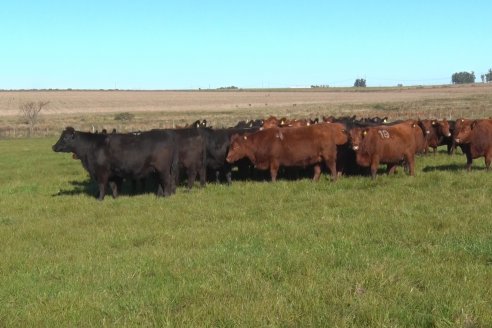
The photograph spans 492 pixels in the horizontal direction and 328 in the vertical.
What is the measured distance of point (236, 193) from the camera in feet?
41.5

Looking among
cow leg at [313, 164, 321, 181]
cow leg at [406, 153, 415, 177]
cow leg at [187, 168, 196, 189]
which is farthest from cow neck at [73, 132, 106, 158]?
cow leg at [406, 153, 415, 177]

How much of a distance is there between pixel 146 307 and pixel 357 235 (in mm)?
3500

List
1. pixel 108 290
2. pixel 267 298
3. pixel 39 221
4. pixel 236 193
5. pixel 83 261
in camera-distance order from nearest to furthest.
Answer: pixel 267 298
pixel 108 290
pixel 83 261
pixel 39 221
pixel 236 193

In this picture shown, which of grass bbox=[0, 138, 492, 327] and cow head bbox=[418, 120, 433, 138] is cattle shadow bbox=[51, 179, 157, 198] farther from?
cow head bbox=[418, 120, 433, 138]

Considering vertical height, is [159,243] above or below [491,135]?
below

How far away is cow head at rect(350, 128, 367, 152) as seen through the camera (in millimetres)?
13898

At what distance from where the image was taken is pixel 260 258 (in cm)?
694

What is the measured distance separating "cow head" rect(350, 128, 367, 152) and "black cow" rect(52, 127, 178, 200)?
4366mm

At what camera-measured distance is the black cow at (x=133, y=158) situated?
13.1m

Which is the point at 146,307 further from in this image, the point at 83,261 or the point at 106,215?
the point at 106,215

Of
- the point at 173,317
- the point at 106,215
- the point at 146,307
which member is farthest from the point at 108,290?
the point at 106,215

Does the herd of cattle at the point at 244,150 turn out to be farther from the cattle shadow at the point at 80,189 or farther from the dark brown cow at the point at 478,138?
the cattle shadow at the point at 80,189

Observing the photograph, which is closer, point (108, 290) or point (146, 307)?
point (146, 307)

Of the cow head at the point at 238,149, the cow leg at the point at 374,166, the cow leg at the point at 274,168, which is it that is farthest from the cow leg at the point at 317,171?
the cow head at the point at 238,149
